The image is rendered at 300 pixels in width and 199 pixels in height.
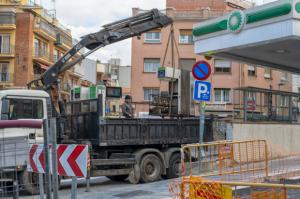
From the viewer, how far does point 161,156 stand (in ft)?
48.2

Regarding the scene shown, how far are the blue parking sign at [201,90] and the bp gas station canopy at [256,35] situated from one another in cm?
88

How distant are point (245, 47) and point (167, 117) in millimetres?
6880

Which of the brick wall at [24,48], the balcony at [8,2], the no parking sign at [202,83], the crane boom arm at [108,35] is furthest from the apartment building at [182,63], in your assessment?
the no parking sign at [202,83]

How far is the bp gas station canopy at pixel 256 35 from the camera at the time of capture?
8727 millimetres

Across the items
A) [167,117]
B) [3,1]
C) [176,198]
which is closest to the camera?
[176,198]

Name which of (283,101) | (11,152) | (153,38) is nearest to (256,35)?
(11,152)

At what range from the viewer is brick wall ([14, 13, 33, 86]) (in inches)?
2021

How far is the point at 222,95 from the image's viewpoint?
44.2 m

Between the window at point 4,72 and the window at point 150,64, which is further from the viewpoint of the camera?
the window at point 4,72

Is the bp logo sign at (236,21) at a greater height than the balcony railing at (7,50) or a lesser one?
lesser

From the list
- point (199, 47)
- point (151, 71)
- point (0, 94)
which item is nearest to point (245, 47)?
point (199, 47)

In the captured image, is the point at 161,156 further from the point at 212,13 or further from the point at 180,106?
the point at 212,13

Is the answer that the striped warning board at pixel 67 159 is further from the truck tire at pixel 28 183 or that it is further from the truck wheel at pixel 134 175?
the truck wheel at pixel 134 175

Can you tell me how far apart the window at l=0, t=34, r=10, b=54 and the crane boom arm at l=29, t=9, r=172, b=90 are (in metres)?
37.8
